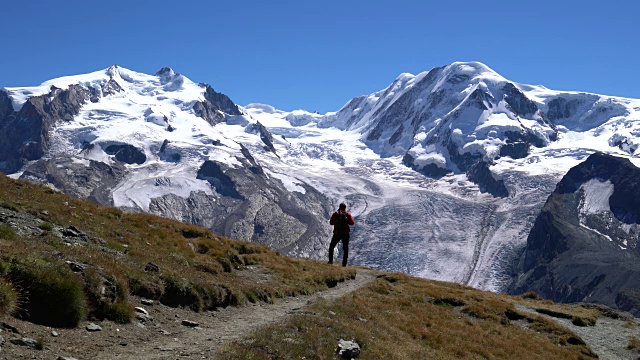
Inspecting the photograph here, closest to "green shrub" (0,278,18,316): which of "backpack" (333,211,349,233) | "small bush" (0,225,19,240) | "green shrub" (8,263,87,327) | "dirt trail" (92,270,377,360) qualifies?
"green shrub" (8,263,87,327)

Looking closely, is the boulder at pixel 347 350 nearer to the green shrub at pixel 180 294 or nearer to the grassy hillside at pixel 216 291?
the grassy hillside at pixel 216 291

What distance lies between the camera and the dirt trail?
14.8 m

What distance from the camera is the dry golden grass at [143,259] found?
16.9m

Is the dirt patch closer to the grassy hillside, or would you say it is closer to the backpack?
the grassy hillside

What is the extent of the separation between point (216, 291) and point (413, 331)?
8.74 metres

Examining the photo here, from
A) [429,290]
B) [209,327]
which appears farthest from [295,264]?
[209,327]

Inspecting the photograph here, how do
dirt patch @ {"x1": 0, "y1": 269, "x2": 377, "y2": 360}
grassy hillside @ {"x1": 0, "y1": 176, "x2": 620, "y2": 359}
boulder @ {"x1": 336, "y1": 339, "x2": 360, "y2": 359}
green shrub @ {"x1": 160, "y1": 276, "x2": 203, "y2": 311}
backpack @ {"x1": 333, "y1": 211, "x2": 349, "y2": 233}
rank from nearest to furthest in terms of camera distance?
dirt patch @ {"x1": 0, "y1": 269, "x2": 377, "y2": 360}, grassy hillside @ {"x1": 0, "y1": 176, "x2": 620, "y2": 359}, boulder @ {"x1": 336, "y1": 339, "x2": 360, "y2": 359}, green shrub @ {"x1": 160, "y1": 276, "x2": 203, "y2": 311}, backpack @ {"x1": 333, "y1": 211, "x2": 349, "y2": 233}

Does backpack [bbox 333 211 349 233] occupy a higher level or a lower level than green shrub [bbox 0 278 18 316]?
higher

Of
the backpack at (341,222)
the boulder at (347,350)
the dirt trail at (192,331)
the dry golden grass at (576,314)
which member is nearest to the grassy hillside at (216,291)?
the dry golden grass at (576,314)

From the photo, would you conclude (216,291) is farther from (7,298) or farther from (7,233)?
(7,298)

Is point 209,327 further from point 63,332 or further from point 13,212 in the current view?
point 13,212

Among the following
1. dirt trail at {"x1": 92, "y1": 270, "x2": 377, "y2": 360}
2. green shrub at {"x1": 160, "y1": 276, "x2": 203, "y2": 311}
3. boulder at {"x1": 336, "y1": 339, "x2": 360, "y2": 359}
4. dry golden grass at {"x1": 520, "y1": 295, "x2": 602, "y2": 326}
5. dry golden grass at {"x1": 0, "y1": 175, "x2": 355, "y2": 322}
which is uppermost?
dry golden grass at {"x1": 0, "y1": 175, "x2": 355, "y2": 322}

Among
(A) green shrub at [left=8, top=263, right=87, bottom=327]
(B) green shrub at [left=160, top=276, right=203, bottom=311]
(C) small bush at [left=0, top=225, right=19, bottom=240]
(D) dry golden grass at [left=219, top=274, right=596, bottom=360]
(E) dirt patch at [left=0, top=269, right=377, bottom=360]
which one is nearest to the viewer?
(E) dirt patch at [left=0, top=269, right=377, bottom=360]

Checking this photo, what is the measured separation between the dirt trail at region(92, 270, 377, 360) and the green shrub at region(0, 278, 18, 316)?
2.32m
